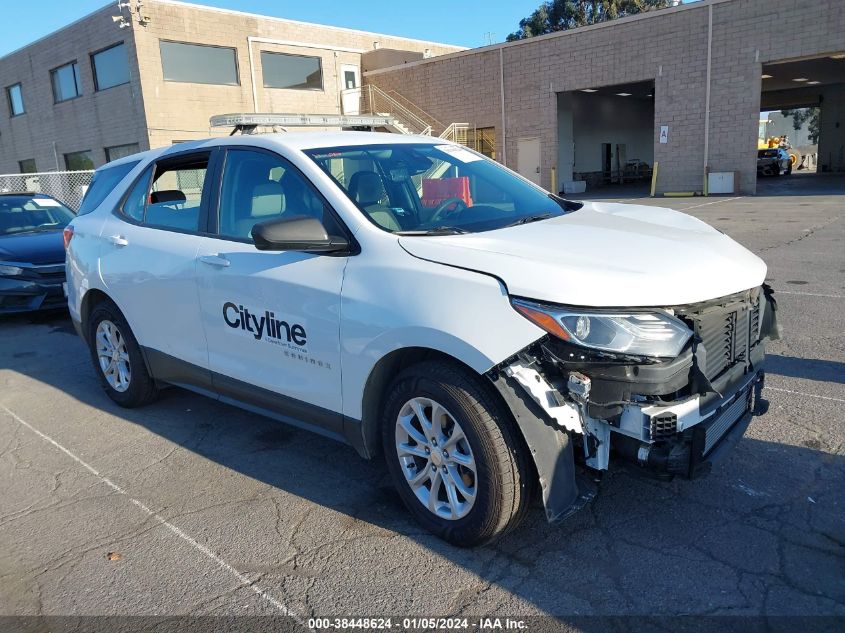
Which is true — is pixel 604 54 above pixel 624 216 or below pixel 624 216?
above

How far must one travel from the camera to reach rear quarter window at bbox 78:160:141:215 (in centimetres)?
526

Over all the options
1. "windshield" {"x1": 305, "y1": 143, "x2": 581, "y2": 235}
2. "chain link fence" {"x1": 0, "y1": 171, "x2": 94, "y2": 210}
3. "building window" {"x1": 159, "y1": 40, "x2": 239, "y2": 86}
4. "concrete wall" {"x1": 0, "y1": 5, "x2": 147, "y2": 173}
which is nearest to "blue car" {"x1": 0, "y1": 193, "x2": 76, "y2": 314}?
"windshield" {"x1": 305, "y1": 143, "x2": 581, "y2": 235}

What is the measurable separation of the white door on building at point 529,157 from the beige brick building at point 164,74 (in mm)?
8230

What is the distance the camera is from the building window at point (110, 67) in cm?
2550

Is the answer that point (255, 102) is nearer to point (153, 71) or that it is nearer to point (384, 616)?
point (153, 71)

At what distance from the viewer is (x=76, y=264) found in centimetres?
532

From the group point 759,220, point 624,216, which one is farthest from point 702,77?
point 624,216

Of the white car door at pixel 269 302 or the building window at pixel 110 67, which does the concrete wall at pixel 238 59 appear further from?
the white car door at pixel 269 302

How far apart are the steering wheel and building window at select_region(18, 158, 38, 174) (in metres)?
36.0

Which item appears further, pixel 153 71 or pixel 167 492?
Answer: pixel 153 71

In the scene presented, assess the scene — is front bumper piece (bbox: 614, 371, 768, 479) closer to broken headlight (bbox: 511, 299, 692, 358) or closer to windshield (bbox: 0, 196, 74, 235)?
broken headlight (bbox: 511, 299, 692, 358)

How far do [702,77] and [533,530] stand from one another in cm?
2321

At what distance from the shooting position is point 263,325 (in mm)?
3701

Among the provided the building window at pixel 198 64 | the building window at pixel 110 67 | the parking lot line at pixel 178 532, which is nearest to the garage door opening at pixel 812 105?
the building window at pixel 198 64
